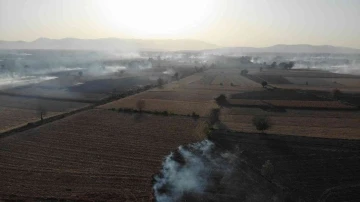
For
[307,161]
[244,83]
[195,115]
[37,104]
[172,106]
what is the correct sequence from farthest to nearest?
[244,83] < [37,104] < [172,106] < [195,115] < [307,161]

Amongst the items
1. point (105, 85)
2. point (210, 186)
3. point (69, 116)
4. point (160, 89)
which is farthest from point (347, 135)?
point (105, 85)

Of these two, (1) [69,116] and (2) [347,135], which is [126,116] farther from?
(2) [347,135]

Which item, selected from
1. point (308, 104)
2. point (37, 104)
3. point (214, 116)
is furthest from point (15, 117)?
point (308, 104)

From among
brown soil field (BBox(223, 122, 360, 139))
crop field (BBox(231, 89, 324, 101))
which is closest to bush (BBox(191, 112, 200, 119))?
brown soil field (BBox(223, 122, 360, 139))

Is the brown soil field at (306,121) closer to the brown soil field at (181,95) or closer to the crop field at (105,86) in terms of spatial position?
the brown soil field at (181,95)

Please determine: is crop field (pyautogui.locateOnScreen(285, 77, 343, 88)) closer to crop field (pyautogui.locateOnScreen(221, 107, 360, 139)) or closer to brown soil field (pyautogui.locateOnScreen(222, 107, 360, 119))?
brown soil field (pyautogui.locateOnScreen(222, 107, 360, 119))

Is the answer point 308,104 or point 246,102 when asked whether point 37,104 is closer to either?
point 246,102

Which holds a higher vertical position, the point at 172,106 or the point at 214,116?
the point at 214,116
